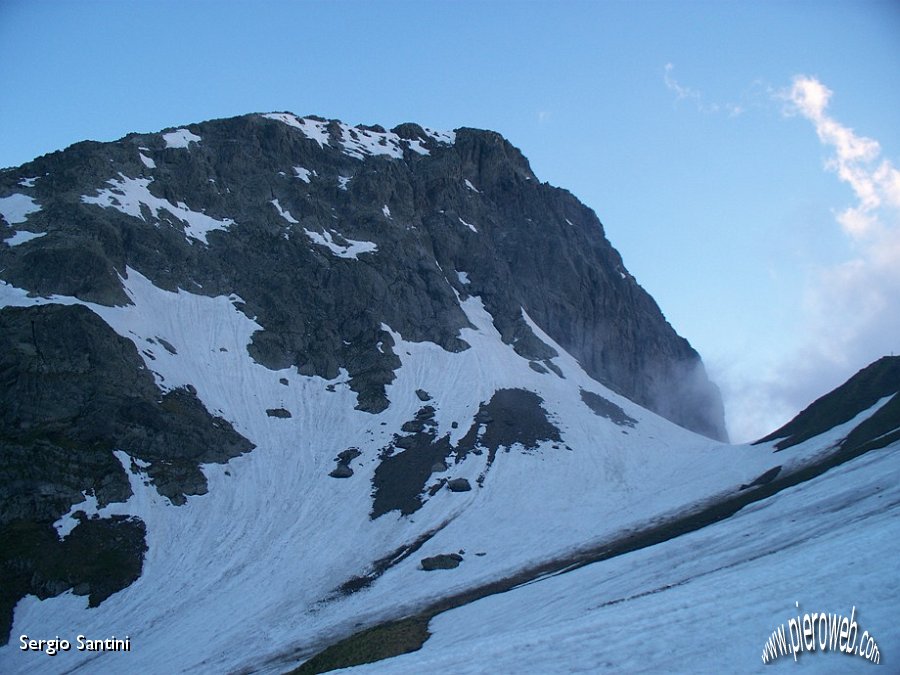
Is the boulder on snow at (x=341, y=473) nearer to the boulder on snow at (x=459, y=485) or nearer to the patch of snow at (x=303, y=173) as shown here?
the boulder on snow at (x=459, y=485)

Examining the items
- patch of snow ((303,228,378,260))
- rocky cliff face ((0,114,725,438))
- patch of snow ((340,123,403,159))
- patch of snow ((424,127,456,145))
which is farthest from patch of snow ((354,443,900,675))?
patch of snow ((424,127,456,145))

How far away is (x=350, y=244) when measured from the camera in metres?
110

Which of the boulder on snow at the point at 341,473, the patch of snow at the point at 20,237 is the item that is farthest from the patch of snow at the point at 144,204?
the boulder on snow at the point at 341,473

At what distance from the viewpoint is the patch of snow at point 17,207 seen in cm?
8444

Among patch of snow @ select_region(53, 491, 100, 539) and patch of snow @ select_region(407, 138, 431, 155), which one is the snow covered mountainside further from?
patch of snow @ select_region(407, 138, 431, 155)

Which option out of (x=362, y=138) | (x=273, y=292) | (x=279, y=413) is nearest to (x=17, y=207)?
(x=273, y=292)

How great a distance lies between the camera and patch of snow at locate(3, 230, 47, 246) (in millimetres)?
79438

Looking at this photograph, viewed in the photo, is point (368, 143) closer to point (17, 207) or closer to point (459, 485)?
point (17, 207)

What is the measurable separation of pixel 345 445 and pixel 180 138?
233 ft

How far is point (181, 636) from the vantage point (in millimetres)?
44469

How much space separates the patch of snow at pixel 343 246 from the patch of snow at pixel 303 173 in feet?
46.4

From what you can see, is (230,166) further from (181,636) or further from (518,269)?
(181,636)

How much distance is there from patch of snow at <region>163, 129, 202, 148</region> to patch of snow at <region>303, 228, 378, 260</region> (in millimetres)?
27871

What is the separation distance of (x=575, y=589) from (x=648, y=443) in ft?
171
